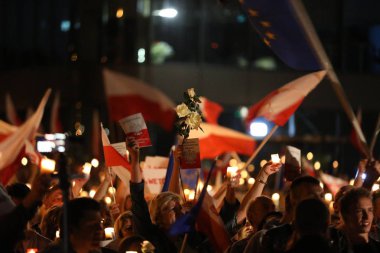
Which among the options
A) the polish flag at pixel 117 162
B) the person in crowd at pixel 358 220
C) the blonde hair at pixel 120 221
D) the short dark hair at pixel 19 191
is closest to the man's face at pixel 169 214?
the short dark hair at pixel 19 191

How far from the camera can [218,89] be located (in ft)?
115

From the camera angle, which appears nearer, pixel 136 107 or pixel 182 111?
pixel 182 111

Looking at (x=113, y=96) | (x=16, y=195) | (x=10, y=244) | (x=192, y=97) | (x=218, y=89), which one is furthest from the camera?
(x=218, y=89)

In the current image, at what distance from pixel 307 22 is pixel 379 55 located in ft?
87.3

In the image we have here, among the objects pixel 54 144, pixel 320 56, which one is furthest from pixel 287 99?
pixel 54 144

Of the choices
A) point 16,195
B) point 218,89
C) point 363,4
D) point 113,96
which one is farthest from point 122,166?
point 363,4

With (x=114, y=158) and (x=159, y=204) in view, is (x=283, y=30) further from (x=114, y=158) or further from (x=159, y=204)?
(x=159, y=204)

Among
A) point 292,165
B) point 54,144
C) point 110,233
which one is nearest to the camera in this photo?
point 54,144

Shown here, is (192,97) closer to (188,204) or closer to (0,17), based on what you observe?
(188,204)

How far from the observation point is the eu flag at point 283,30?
9367mm

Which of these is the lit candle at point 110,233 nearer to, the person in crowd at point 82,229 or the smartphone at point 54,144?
the smartphone at point 54,144

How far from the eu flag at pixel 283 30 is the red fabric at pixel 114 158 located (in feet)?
5.94

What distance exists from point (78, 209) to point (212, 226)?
1583 mm

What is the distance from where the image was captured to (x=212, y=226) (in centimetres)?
736
